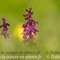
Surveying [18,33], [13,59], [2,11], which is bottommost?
[13,59]

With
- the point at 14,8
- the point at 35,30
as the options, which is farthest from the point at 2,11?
the point at 35,30

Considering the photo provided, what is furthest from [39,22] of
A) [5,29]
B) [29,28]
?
[5,29]

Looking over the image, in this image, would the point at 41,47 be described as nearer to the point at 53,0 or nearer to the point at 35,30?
the point at 35,30

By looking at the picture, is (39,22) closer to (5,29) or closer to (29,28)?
(29,28)

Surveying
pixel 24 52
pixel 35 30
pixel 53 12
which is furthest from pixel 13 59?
pixel 53 12

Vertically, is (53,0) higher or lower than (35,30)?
higher

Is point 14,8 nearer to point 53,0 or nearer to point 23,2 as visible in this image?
point 23,2
